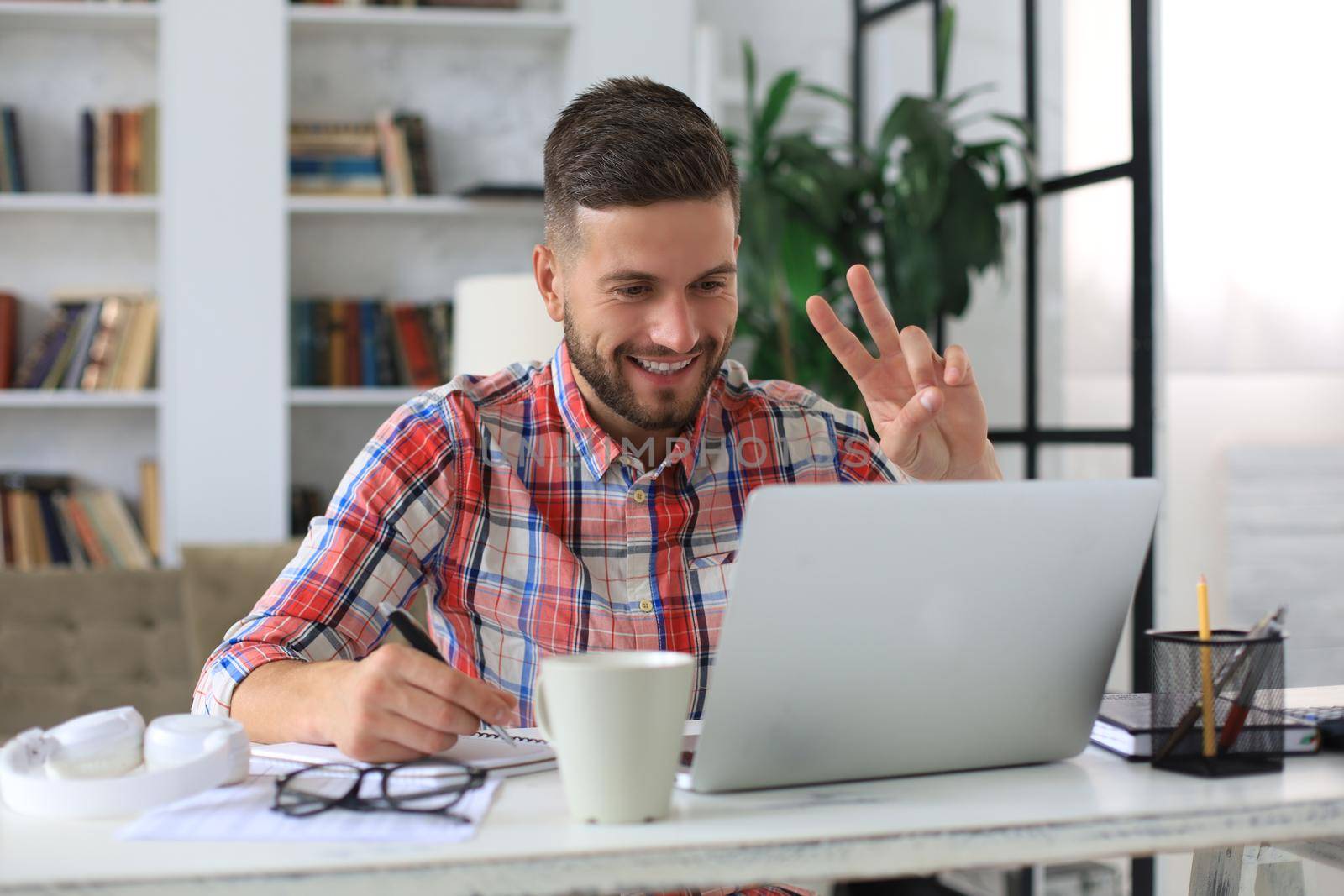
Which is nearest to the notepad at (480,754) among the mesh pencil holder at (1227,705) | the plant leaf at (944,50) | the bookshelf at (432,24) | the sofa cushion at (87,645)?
the mesh pencil holder at (1227,705)

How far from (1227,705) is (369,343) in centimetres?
275

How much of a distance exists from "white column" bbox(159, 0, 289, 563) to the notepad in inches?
91.9

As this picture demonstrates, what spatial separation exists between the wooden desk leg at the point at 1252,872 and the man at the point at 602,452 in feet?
1.26

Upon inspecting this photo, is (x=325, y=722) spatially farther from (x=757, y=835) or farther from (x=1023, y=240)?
(x=1023, y=240)

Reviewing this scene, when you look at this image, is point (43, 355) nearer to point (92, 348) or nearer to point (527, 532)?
point (92, 348)

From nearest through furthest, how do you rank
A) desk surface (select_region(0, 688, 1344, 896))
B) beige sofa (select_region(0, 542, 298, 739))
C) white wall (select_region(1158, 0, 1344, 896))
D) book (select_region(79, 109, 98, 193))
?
desk surface (select_region(0, 688, 1344, 896))
white wall (select_region(1158, 0, 1344, 896))
beige sofa (select_region(0, 542, 298, 739))
book (select_region(79, 109, 98, 193))

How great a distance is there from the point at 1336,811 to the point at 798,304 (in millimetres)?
2126

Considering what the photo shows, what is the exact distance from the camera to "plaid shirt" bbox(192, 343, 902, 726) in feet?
4.23

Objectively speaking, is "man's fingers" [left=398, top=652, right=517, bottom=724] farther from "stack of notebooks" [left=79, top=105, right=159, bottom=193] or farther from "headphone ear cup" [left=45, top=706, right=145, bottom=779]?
"stack of notebooks" [left=79, top=105, right=159, bottom=193]

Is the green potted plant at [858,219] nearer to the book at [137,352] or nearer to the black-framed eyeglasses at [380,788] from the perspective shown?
the book at [137,352]

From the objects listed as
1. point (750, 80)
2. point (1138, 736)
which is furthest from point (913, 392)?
point (750, 80)

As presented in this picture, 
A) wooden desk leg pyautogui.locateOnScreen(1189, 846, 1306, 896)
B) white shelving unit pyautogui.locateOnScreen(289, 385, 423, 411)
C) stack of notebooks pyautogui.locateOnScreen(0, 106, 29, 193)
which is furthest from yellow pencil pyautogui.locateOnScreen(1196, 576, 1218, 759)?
stack of notebooks pyautogui.locateOnScreen(0, 106, 29, 193)

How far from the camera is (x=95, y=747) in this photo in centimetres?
80

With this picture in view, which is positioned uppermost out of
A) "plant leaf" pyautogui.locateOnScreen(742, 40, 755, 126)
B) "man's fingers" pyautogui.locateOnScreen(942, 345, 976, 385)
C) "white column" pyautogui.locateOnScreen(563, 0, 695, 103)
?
"white column" pyautogui.locateOnScreen(563, 0, 695, 103)
